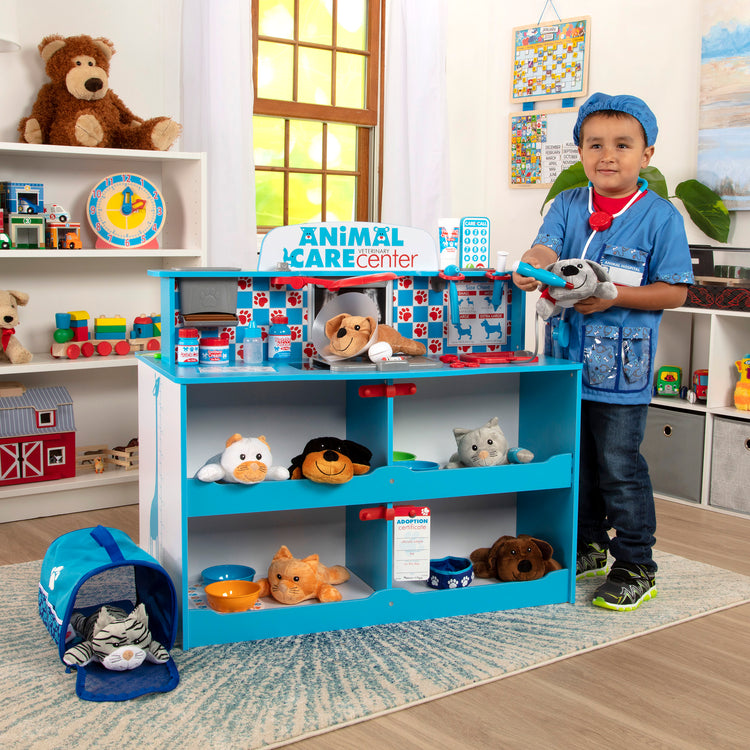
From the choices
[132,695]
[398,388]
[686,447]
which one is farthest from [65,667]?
[686,447]

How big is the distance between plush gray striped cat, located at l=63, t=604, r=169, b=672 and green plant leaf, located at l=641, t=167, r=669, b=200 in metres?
2.28

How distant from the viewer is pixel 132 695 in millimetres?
1695

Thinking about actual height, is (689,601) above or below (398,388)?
below

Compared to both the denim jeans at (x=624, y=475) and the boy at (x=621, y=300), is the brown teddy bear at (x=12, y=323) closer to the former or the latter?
the boy at (x=621, y=300)

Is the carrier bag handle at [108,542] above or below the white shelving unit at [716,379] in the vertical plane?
below

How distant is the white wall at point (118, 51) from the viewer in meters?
3.03

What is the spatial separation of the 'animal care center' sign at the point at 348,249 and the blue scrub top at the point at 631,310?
407 mm

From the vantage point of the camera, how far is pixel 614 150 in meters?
2.13

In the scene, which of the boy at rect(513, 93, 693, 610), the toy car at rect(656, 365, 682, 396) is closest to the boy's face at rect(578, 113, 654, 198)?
the boy at rect(513, 93, 693, 610)

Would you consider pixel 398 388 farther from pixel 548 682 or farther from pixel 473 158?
pixel 473 158

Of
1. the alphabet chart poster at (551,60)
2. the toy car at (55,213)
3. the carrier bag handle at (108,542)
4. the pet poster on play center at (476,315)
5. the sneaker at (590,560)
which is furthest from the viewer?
the alphabet chart poster at (551,60)

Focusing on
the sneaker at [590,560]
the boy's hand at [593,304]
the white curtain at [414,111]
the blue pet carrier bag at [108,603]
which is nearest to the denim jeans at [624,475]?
the sneaker at [590,560]

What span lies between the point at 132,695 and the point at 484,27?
11.5 ft

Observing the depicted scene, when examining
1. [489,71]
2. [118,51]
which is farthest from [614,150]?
[489,71]
